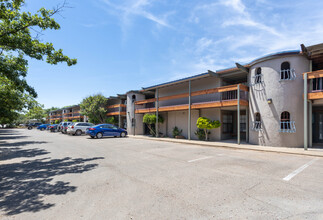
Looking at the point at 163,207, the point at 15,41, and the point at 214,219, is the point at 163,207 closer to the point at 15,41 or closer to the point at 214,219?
the point at 214,219

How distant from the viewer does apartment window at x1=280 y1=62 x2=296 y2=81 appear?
38.0ft

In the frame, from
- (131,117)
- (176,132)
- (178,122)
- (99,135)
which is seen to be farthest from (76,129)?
(178,122)

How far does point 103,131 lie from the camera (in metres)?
18.1

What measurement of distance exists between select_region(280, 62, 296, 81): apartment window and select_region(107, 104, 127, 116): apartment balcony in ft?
69.5

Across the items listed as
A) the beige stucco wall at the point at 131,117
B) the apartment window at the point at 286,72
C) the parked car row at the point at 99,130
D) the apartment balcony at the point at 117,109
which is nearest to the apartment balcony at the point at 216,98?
the apartment window at the point at 286,72

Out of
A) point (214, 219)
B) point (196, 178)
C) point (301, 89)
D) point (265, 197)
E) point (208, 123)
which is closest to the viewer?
point (214, 219)

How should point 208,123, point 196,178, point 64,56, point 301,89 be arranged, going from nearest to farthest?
point 196,178 < point 64,56 < point 301,89 < point 208,123

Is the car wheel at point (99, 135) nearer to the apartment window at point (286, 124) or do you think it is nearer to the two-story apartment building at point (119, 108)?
the two-story apartment building at point (119, 108)

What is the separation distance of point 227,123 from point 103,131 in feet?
42.0

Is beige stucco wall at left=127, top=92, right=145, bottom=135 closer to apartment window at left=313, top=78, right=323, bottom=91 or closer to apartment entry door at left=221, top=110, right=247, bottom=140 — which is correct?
apartment entry door at left=221, top=110, right=247, bottom=140

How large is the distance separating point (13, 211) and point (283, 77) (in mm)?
14994

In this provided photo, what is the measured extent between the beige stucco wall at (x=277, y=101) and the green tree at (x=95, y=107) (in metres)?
23.1

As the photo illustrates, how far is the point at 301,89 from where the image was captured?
11453 mm

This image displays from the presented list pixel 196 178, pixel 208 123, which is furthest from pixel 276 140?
pixel 196 178
